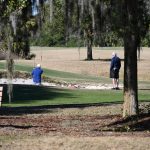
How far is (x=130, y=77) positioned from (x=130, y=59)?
462 mm

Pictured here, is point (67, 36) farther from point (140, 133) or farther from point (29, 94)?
point (29, 94)

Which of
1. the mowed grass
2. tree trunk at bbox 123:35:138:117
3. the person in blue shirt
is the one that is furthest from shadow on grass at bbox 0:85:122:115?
tree trunk at bbox 123:35:138:117

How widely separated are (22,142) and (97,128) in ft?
11.5

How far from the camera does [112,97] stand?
24.3 metres

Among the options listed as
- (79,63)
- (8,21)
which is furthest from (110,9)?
(79,63)

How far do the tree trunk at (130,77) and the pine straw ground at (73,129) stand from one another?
30 cm

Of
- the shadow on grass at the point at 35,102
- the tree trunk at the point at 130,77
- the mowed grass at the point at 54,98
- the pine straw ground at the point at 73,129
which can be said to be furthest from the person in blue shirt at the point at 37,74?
the tree trunk at the point at 130,77

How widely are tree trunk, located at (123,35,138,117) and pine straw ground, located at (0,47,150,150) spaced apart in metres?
0.30

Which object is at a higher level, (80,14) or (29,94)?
(80,14)

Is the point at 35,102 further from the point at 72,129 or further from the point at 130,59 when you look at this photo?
the point at 72,129

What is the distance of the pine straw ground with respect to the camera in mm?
9648

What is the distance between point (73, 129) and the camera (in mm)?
12734

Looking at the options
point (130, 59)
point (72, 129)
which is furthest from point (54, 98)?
point (72, 129)

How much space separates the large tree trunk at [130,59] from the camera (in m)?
13.3
